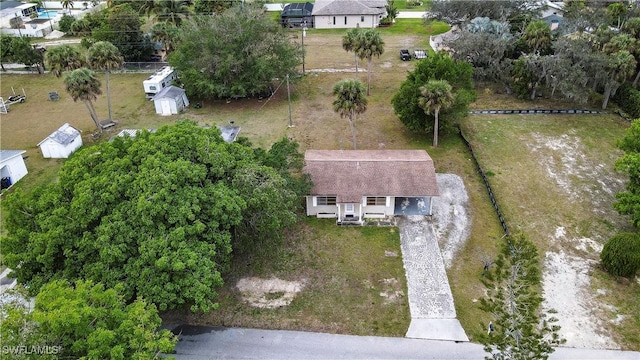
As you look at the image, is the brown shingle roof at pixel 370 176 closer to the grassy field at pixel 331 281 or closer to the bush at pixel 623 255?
the grassy field at pixel 331 281

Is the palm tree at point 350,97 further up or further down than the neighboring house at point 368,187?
further up

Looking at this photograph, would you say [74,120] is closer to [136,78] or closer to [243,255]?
[136,78]

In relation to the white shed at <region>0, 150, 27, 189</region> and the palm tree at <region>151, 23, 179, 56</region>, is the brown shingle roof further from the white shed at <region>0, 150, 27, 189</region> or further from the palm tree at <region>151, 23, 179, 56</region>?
the palm tree at <region>151, 23, 179, 56</region>

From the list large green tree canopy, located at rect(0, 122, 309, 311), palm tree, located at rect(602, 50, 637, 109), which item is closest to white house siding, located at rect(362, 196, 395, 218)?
large green tree canopy, located at rect(0, 122, 309, 311)

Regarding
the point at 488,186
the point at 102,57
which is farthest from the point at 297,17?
the point at 488,186

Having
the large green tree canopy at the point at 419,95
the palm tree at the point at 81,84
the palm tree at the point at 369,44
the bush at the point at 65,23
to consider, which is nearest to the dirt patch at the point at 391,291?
the large green tree canopy at the point at 419,95

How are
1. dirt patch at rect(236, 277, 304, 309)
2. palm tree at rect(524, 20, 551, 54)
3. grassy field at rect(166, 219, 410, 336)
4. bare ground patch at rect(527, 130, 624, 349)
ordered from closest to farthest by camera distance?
bare ground patch at rect(527, 130, 624, 349)
grassy field at rect(166, 219, 410, 336)
dirt patch at rect(236, 277, 304, 309)
palm tree at rect(524, 20, 551, 54)
